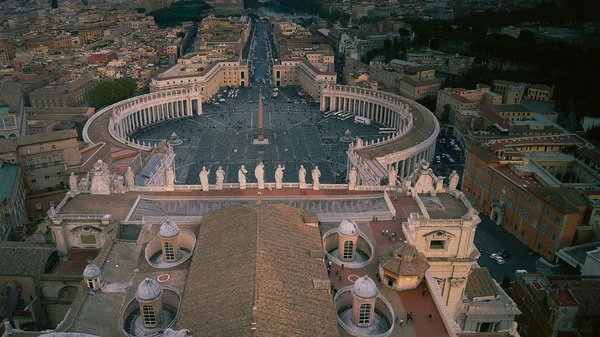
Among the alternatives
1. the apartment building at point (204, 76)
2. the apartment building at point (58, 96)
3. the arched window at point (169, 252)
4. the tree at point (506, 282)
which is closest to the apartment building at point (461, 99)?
the tree at point (506, 282)

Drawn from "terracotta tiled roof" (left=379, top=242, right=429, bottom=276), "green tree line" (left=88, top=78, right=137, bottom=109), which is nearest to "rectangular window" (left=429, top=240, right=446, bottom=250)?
"terracotta tiled roof" (left=379, top=242, right=429, bottom=276)

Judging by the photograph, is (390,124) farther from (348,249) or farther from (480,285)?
(348,249)

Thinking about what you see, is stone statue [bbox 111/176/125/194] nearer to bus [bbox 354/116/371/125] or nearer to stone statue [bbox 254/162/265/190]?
stone statue [bbox 254/162/265/190]

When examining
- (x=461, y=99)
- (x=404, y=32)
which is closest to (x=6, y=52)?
(x=404, y=32)

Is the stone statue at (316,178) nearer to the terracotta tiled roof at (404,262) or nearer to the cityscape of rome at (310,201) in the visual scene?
the cityscape of rome at (310,201)

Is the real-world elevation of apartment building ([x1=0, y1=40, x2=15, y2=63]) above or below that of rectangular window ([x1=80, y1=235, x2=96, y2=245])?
below

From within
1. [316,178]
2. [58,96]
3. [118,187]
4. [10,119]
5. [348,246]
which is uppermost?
[316,178]

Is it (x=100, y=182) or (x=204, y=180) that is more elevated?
(x=100, y=182)
